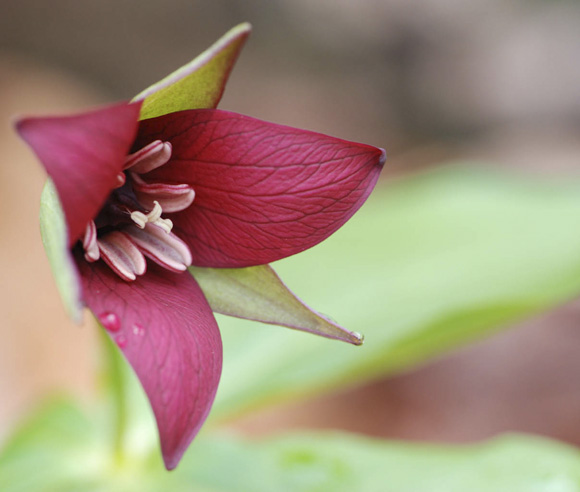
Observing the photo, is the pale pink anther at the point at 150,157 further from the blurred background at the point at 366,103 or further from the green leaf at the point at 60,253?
the blurred background at the point at 366,103

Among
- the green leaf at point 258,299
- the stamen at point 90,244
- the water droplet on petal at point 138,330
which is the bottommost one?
the green leaf at point 258,299

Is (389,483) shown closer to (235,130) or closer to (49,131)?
(235,130)

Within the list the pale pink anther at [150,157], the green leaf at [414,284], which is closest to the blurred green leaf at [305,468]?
the green leaf at [414,284]

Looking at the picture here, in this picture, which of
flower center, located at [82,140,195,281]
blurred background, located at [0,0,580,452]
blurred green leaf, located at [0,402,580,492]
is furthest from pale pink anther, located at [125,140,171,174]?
blurred background, located at [0,0,580,452]

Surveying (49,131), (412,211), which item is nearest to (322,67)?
(412,211)

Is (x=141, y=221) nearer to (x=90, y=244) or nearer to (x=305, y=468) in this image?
(x=90, y=244)

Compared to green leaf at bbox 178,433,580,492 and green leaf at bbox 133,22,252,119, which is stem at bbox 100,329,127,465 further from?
green leaf at bbox 133,22,252,119

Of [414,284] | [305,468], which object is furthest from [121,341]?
[414,284]
